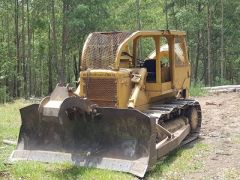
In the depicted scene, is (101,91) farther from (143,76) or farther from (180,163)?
(180,163)

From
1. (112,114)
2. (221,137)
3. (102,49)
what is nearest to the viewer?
(112,114)

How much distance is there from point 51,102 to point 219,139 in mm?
4618

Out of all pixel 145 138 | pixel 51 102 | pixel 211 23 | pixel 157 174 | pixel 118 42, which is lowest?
pixel 157 174

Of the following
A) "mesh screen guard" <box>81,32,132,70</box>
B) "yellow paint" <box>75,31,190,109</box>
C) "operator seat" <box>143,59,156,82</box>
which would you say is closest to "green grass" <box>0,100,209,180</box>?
"yellow paint" <box>75,31,190,109</box>

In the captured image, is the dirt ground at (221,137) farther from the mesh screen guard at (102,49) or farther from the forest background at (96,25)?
the forest background at (96,25)

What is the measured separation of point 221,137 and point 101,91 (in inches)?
137

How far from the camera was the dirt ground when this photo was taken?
8.02m

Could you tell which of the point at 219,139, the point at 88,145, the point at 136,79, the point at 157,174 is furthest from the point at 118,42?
the point at 219,139

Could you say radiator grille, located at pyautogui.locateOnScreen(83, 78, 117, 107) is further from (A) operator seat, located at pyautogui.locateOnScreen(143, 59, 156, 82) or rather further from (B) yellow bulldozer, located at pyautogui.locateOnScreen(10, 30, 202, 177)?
(A) operator seat, located at pyautogui.locateOnScreen(143, 59, 156, 82)

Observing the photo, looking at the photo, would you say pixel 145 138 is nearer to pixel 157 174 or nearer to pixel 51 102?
pixel 157 174

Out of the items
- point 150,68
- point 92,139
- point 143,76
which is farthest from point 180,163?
point 150,68

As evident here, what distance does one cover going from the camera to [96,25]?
28406 mm

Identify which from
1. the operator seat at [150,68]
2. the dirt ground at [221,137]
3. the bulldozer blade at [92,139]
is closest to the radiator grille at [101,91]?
the bulldozer blade at [92,139]

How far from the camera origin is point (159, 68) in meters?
9.78
